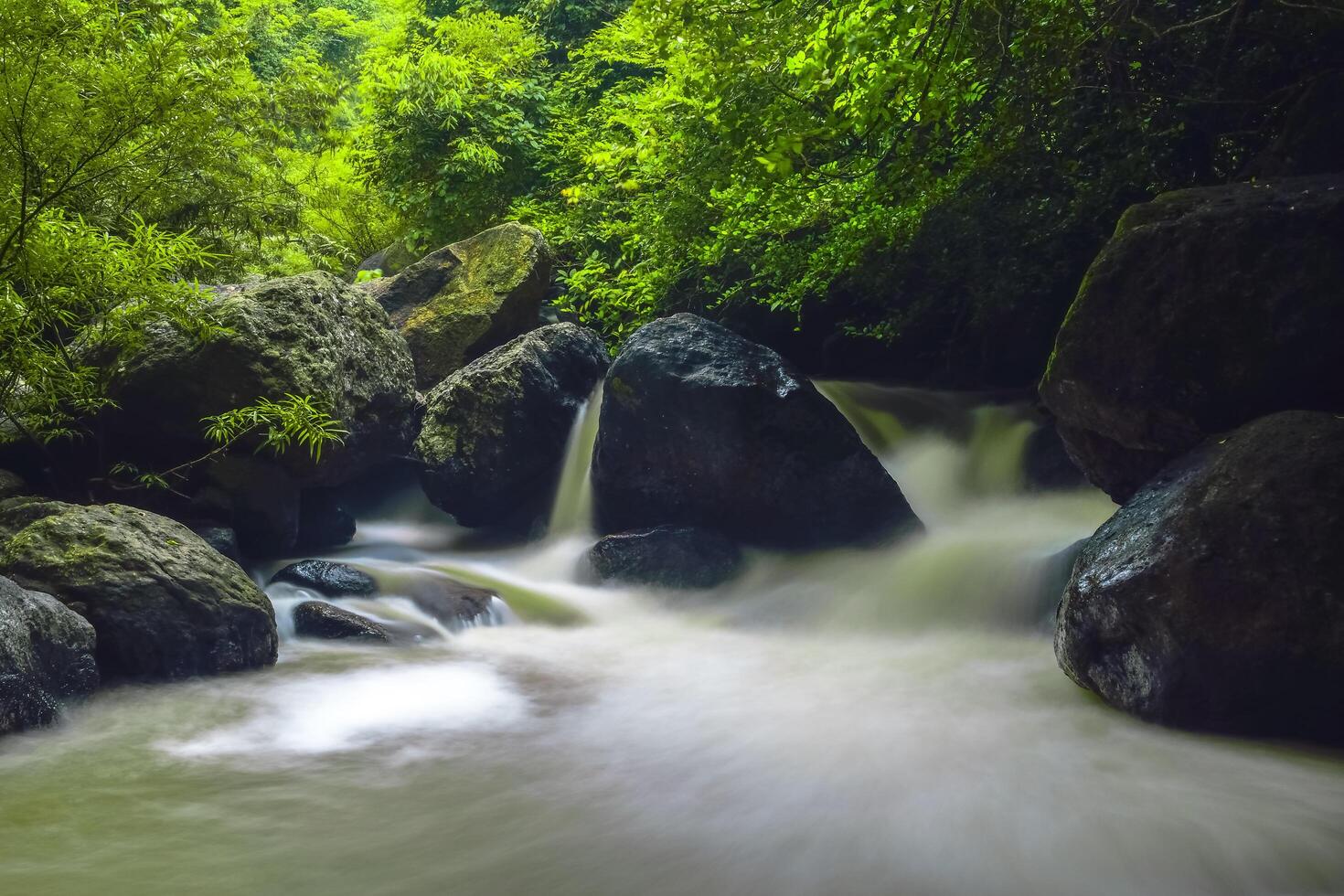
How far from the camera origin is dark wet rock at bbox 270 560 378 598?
21.9 feet

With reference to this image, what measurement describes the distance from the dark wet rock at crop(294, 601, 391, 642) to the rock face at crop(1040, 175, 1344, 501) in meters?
4.56

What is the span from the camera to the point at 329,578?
6754 mm

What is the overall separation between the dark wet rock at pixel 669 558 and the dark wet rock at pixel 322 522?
2521 mm

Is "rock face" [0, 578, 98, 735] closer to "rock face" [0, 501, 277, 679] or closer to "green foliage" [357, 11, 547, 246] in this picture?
"rock face" [0, 501, 277, 679]

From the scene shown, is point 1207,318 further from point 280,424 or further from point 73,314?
point 73,314

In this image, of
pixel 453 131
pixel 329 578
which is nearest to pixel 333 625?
pixel 329 578

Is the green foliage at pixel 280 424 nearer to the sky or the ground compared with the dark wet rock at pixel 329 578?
nearer to the sky

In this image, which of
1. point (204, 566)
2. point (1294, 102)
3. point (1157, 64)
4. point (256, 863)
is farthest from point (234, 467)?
point (1294, 102)

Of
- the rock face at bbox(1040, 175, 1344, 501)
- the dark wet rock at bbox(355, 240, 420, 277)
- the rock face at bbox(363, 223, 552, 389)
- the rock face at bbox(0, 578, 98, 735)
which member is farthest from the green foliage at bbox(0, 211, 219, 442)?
the dark wet rock at bbox(355, 240, 420, 277)

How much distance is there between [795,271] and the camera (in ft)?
28.9

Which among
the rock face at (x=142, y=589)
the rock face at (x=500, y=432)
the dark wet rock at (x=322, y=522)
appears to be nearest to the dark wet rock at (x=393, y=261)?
the rock face at (x=500, y=432)

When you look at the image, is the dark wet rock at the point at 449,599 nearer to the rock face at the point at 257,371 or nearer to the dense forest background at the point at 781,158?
the rock face at the point at 257,371

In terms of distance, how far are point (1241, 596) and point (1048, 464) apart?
150 inches

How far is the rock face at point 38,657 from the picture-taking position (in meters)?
3.98
